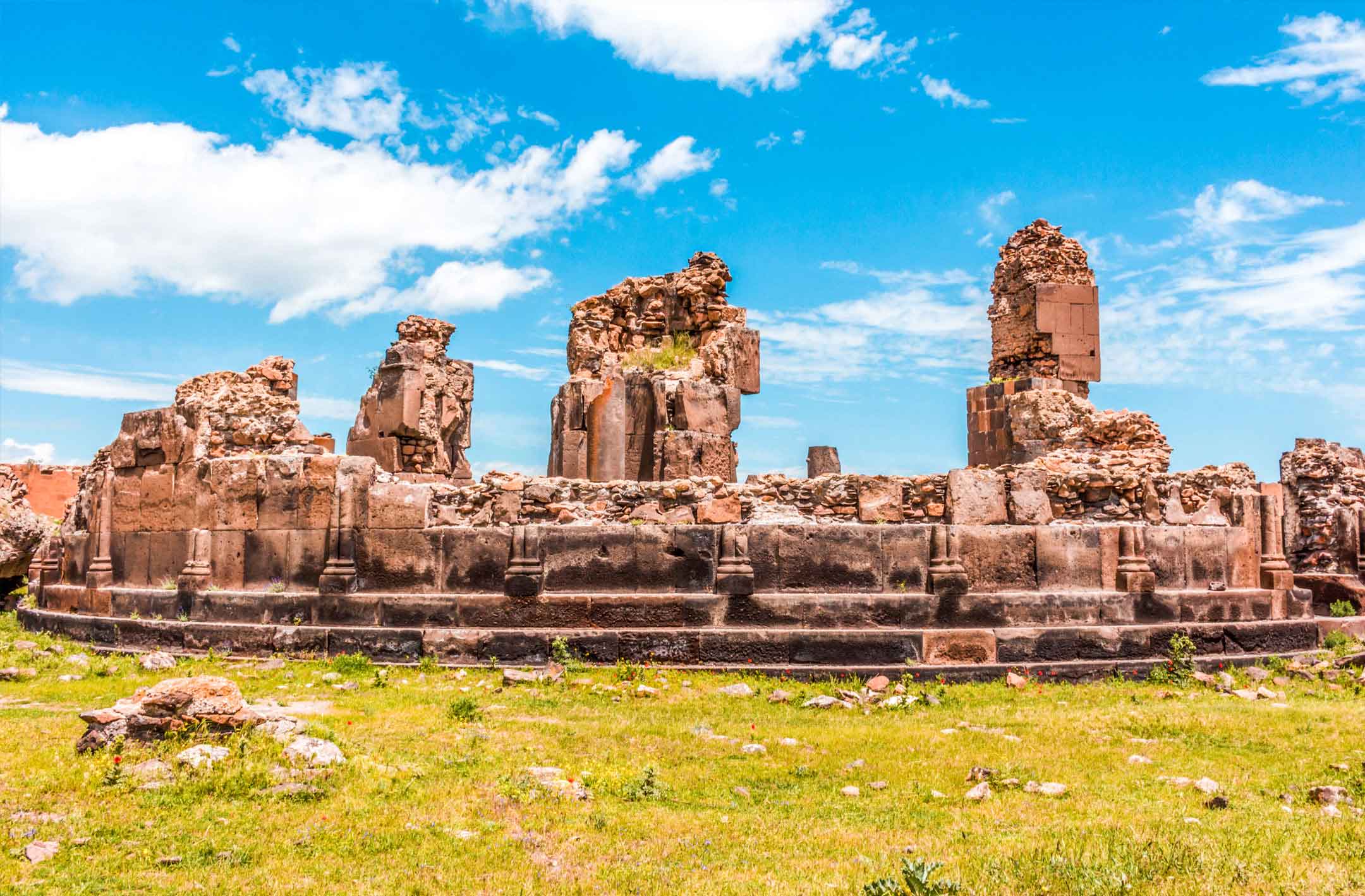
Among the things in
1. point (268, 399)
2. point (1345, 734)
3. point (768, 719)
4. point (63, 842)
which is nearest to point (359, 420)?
point (268, 399)

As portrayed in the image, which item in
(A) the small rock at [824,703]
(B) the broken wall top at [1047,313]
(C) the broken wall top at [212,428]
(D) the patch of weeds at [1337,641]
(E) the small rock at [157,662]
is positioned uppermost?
(B) the broken wall top at [1047,313]

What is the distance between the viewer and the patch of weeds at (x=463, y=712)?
25.2ft

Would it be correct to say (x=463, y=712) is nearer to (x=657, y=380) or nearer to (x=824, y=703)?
(x=824, y=703)

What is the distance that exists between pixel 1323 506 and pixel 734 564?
30.5ft

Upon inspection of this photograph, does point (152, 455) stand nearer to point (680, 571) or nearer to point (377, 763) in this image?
point (680, 571)

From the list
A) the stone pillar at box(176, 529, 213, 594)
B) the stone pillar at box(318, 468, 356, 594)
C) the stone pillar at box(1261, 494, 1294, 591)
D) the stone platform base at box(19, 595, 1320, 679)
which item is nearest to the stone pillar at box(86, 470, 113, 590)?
the stone pillar at box(176, 529, 213, 594)

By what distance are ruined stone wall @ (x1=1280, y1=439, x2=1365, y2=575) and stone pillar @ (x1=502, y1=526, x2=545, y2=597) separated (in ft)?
33.5

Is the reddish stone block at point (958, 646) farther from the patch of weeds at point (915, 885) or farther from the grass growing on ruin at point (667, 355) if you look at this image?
the patch of weeds at point (915, 885)

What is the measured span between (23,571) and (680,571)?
10083 millimetres

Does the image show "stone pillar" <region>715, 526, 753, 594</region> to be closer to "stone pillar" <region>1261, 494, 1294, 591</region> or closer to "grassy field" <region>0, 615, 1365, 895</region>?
"grassy field" <region>0, 615, 1365, 895</region>

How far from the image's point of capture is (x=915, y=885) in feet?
13.5

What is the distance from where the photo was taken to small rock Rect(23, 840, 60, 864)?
4.48 metres

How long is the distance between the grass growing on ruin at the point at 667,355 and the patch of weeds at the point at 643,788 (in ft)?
25.5

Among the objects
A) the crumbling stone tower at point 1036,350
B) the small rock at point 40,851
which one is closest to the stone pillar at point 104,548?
the small rock at point 40,851
